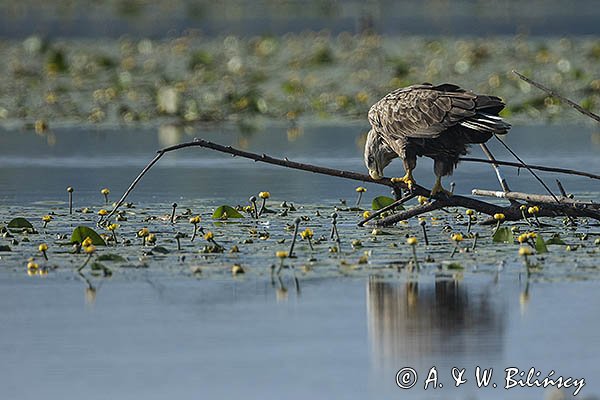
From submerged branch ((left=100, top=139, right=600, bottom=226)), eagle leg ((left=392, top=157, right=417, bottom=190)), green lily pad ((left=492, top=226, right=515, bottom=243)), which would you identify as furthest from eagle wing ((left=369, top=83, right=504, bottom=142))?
green lily pad ((left=492, top=226, right=515, bottom=243))

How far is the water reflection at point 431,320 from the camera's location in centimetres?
548

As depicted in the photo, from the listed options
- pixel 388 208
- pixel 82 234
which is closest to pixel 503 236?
pixel 388 208

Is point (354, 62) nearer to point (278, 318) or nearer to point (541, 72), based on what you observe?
point (541, 72)

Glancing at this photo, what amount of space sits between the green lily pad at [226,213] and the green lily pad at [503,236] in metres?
1.82


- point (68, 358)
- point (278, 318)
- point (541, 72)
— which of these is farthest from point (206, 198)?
point (541, 72)

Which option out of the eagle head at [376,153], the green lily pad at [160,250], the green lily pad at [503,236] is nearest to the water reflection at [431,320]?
the green lily pad at [503,236]

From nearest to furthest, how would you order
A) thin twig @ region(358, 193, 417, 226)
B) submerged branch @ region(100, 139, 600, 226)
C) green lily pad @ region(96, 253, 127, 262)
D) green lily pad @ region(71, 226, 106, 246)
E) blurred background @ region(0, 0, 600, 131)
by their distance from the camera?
green lily pad @ region(96, 253, 127, 262) → green lily pad @ region(71, 226, 106, 246) → submerged branch @ region(100, 139, 600, 226) → thin twig @ region(358, 193, 417, 226) → blurred background @ region(0, 0, 600, 131)

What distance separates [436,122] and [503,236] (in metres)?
0.80

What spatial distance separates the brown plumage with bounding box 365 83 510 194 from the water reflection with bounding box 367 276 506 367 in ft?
4.50

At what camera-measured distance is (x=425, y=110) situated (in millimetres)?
8320

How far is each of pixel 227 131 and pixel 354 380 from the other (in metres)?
10.5

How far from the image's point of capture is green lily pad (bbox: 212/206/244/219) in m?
9.01

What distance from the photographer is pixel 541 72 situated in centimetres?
1933

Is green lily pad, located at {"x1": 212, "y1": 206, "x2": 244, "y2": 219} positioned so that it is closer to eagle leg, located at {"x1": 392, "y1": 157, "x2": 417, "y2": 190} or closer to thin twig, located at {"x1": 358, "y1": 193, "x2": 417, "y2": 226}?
thin twig, located at {"x1": 358, "y1": 193, "x2": 417, "y2": 226}
